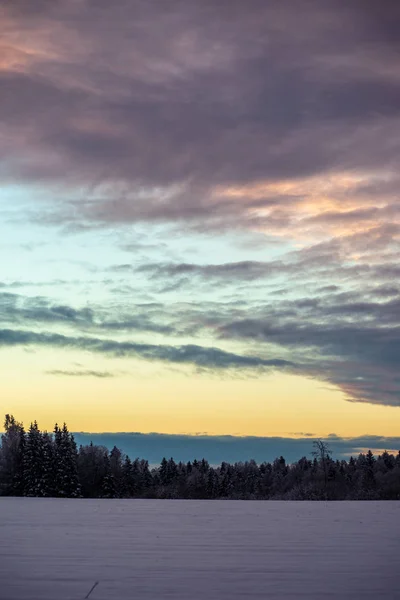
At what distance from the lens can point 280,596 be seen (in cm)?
1561

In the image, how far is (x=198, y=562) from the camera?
21203mm

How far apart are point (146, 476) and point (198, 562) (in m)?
120

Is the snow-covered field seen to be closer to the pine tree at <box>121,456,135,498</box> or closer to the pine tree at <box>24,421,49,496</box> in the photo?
the pine tree at <box>24,421,49,496</box>

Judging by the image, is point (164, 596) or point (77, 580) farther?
point (77, 580)

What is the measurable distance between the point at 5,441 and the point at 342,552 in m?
101

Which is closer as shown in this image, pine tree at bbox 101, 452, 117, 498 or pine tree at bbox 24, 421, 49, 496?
pine tree at bbox 24, 421, 49, 496

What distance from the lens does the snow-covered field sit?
16141 millimetres

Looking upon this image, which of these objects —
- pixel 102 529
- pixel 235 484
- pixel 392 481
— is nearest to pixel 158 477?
pixel 235 484

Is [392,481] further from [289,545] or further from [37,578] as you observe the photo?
[37,578]

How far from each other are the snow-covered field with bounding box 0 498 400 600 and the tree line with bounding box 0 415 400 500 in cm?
6839

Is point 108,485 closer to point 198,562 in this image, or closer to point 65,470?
point 65,470

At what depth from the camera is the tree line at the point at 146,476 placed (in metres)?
103

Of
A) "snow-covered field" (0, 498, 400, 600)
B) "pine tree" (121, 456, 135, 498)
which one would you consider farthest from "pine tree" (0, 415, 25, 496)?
"snow-covered field" (0, 498, 400, 600)

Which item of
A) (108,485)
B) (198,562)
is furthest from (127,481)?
(198,562)
